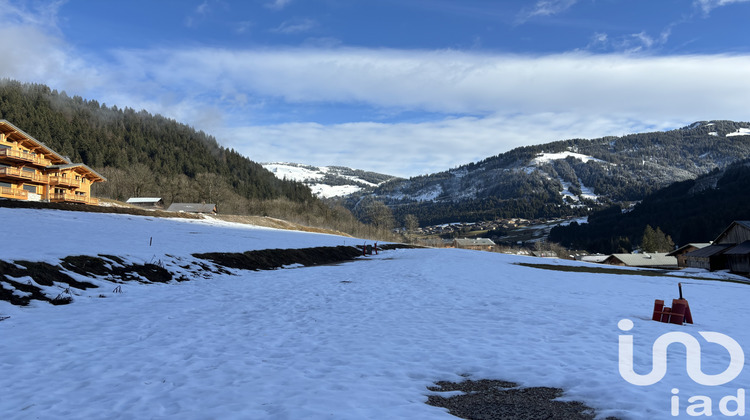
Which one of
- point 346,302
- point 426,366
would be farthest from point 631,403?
point 346,302

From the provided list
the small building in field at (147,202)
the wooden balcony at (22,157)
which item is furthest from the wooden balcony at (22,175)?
the small building in field at (147,202)

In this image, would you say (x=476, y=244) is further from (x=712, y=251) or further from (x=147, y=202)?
(x=147, y=202)

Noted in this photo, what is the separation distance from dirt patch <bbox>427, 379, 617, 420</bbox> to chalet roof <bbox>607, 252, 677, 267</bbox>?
125347mm

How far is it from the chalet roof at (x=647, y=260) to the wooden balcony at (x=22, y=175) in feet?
448

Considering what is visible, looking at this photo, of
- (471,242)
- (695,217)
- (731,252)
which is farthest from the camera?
(471,242)

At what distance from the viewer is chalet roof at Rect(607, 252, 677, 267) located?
4446 inches

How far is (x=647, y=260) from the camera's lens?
116 metres

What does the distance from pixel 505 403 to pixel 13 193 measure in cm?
7195

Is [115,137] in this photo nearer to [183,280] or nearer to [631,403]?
[183,280]

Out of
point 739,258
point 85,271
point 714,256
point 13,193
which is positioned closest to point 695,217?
point 714,256

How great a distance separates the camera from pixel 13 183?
60.7m

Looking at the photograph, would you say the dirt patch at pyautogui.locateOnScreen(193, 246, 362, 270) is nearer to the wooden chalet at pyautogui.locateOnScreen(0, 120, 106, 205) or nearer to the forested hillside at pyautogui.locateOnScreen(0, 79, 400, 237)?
the wooden chalet at pyautogui.locateOnScreen(0, 120, 106, 205)

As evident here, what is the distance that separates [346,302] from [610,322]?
10183 mm

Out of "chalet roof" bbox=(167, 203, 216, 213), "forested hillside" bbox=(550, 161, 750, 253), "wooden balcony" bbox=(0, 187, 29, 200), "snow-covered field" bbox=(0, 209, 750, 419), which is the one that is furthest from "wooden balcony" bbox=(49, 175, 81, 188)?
"forested hillside" bbox=(550, 161, 750, 253)
